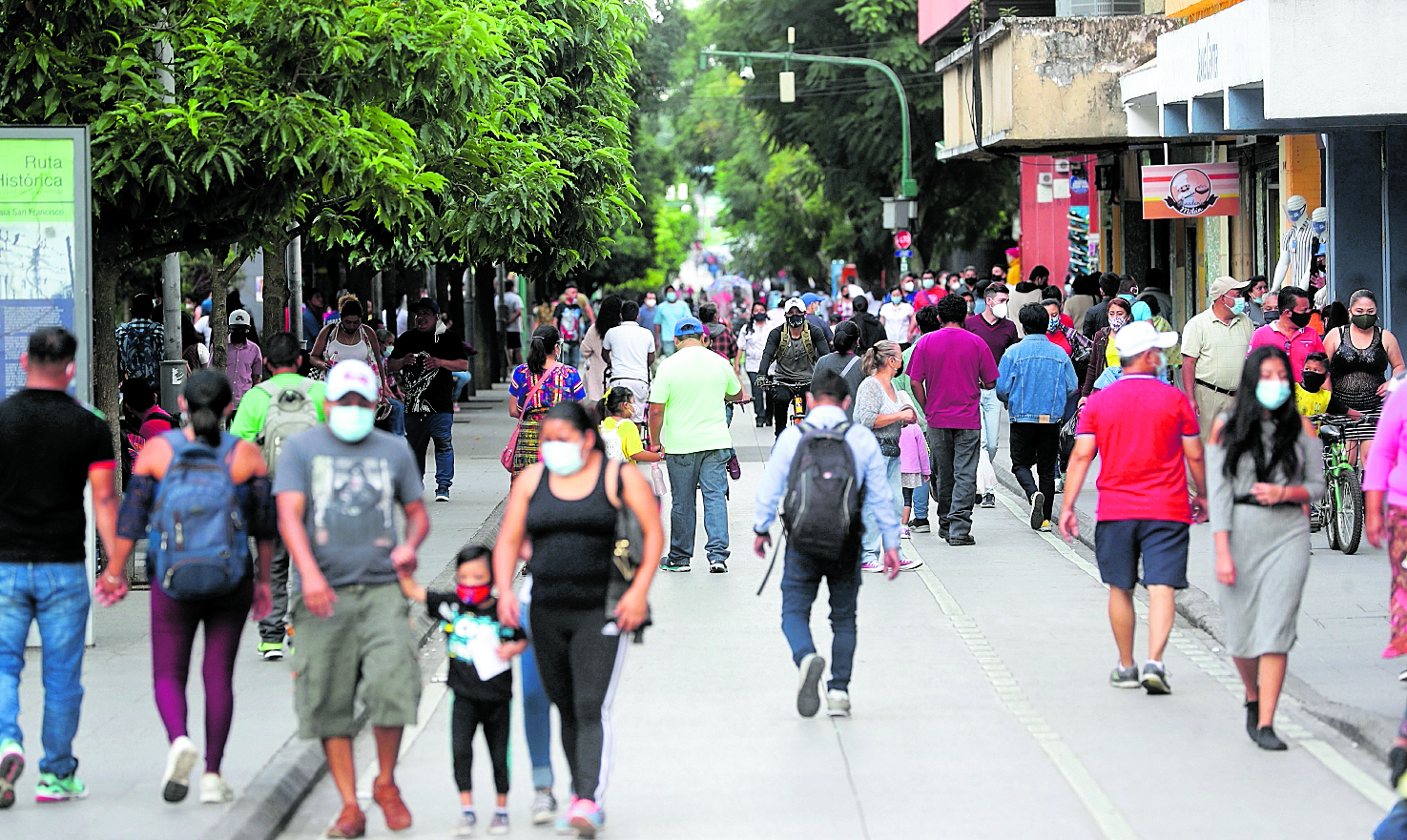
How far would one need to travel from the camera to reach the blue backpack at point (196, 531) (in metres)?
6.59

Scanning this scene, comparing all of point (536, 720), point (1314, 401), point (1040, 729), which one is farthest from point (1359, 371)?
point (536, 720)

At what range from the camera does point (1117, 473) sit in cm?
856

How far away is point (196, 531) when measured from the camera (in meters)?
6.59

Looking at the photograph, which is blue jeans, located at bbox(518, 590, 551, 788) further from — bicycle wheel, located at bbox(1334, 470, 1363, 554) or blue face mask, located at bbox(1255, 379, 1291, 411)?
bicycle wheel, located at bbox(1334, 470, 1363, 554)

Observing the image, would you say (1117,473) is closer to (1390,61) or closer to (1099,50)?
(1390,61)

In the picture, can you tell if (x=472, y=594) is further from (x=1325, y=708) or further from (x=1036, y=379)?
(x=1036, y=379)

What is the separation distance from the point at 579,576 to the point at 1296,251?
15.0 meters

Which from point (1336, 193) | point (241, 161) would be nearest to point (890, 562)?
point (241, 161)

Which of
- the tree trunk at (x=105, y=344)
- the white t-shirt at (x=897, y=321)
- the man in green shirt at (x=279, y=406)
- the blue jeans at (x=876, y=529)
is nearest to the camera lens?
the man in green shirt at (x=279, y=406)

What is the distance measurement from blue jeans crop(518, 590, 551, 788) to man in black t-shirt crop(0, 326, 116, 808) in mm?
1656

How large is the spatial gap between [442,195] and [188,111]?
6.46m

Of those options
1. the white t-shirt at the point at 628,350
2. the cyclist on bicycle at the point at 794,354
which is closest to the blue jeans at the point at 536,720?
the white t-shirt at the point at 628,350

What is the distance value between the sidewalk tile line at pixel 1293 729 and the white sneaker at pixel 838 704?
187cm

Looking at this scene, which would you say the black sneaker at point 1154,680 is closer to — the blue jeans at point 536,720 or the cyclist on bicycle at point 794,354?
the blue jeans at point 536,720
